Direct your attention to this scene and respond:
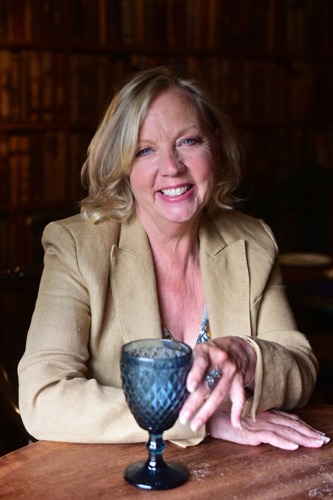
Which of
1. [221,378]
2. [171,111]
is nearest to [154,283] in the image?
[171,111]

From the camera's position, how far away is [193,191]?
1996 mm

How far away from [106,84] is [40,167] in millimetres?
595

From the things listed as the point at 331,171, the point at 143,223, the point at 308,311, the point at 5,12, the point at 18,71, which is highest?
the point at 5,12

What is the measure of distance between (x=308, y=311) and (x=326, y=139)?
1939 millimetres

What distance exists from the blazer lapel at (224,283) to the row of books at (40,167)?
2455mm

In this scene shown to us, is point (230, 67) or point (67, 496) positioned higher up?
point (230, 67)

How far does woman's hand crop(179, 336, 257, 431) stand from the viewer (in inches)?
52.9

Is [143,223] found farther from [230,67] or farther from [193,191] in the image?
[230,67]

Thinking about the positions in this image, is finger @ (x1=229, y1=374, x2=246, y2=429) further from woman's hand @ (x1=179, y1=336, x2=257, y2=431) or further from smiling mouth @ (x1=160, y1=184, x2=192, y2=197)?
smiling mouth @ (x1=160, y1=184, x2=192, y2=197)

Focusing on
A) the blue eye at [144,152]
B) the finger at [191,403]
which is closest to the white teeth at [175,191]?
the blue eye at [144,152]

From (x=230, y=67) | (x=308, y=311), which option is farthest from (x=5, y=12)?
(x=308, y=311)

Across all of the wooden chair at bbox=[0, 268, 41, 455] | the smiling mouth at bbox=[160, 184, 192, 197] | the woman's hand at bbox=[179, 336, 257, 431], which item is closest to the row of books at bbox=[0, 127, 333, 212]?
the wooden chair at bbox=[0, 268, 41, 455]

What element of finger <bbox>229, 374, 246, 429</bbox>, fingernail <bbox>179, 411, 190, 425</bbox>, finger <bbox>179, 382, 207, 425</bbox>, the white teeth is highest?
the white teeth

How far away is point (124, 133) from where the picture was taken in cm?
199
